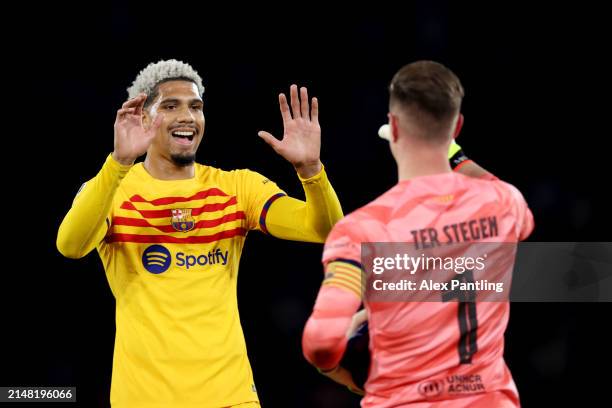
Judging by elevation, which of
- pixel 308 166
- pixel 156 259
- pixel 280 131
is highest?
pixel 280 131

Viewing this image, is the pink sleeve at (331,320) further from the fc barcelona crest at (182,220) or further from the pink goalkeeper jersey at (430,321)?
the fc barcelona crest at (182,220)

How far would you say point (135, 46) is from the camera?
6586 mm

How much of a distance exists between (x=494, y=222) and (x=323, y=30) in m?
4.81

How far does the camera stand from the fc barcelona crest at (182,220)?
389 cm

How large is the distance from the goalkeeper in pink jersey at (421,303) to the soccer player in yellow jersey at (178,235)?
1198 millimetres

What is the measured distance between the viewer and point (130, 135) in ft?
11.9

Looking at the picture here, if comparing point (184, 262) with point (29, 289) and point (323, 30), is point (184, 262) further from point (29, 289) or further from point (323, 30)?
point (323, 30)

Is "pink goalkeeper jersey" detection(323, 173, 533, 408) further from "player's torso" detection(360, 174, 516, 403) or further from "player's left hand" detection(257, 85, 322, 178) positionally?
"player's left hand" detection(257, 85, 322, 178)

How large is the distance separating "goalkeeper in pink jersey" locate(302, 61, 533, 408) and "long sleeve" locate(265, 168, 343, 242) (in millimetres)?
1139

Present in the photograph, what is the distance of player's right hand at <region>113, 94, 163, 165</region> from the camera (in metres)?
3.57

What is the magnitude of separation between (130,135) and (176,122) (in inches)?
17.5

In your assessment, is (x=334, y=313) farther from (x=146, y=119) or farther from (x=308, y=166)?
(x=146, y=119)

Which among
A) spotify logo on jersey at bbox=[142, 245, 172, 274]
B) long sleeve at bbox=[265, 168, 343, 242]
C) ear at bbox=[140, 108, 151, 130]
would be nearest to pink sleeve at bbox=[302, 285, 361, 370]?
long sleeve at bbox=[265, 168, 343, 242]

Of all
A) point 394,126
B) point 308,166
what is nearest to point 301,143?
point 308,166
